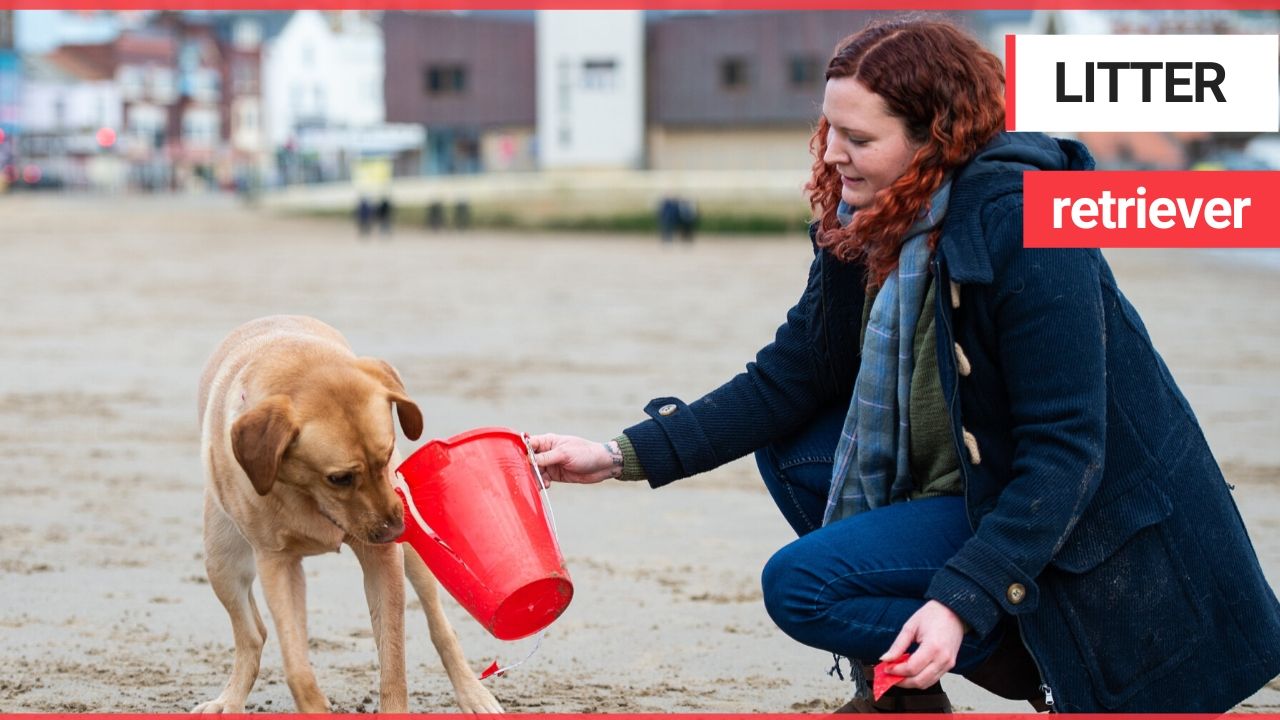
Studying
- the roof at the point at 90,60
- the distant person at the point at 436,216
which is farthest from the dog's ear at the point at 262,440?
the roof at the point at 90,60

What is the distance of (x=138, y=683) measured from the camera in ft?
16.1

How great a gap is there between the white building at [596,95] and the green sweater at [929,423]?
61.1 m

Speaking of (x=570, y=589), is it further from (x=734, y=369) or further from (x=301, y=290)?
(x=301, y=290)

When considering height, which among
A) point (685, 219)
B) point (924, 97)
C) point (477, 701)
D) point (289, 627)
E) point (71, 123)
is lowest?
point (685, 219)

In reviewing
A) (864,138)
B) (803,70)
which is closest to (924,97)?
(864,138)

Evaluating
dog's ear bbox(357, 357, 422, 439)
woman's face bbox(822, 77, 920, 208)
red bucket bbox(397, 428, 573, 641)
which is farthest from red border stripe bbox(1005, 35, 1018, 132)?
dog's ear bbox(357, 357, 422, 439)

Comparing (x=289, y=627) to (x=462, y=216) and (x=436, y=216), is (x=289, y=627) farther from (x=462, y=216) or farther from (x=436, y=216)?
(x=462, y=216)

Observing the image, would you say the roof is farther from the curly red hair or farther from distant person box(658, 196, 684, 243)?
the curly red hair

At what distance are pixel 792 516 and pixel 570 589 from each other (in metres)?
0.71

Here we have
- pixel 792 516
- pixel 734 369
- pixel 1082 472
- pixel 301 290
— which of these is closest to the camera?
pixel 1082 472

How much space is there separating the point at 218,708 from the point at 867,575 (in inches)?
78.8

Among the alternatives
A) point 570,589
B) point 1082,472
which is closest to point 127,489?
point 570,589

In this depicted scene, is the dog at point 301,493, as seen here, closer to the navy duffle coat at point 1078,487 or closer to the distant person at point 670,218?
the navy duffle coat at point 1078,487

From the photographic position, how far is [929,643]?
3402 millimetres
